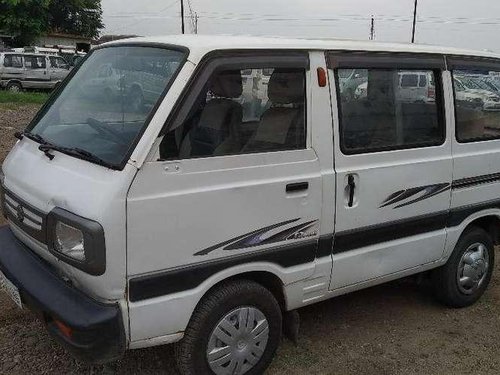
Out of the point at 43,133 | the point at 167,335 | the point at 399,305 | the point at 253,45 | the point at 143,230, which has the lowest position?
the point at 399,305

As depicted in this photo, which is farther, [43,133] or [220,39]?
[43,133]

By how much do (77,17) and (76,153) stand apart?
140 feet

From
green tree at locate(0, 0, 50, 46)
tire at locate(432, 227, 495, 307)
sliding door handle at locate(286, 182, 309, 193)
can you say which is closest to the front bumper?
sliding door handle at locate(286, 182, 309, 193)

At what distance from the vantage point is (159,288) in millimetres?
2617

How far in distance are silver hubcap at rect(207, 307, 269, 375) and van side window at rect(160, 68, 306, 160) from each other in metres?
0.88

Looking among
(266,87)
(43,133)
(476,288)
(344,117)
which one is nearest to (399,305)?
(476,288)

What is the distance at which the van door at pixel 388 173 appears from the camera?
322cm

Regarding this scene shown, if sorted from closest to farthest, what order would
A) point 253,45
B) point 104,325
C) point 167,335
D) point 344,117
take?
point 104,325 < point 167,335 < point 253,45 < point 344,117

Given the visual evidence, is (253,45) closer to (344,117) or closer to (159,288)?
(344,117)

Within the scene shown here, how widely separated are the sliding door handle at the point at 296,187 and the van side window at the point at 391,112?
13.9 inches

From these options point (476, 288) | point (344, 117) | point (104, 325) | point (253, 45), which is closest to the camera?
point (104, 325)

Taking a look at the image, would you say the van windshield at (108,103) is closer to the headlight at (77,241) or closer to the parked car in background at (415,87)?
the headlight at (77,241)

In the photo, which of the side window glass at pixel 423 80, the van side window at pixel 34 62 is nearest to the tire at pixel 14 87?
the van side window at pixel 34 62

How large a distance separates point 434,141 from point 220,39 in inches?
64.2
